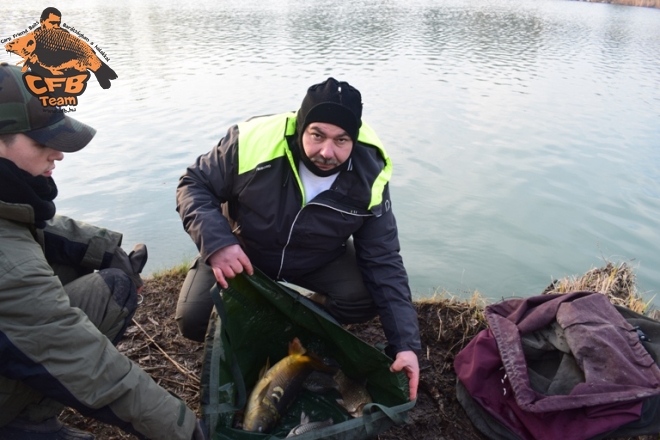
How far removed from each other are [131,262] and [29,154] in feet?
2.88

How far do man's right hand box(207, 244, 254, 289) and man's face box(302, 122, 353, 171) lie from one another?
65cm

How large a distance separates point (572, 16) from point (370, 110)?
78.5 feet

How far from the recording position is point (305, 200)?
2.96m

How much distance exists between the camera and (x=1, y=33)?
40.1 feet

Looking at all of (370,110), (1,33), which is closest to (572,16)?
(370,110)

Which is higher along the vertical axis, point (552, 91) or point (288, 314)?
point (288, 314)

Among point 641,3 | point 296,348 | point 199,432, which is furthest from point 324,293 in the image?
point 641,3

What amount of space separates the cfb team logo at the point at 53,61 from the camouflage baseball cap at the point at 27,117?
6 centimetres

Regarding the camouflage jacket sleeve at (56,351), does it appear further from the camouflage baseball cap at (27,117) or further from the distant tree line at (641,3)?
the distant tree line at (641,3)

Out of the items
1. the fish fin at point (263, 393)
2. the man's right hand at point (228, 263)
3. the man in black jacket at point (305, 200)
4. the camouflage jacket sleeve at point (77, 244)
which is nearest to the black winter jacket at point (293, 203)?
the man in black jacket at point (305, 200)

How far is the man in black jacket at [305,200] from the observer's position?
2832 mm

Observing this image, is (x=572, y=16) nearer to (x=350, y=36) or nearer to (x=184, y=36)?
(x=350, y=36)

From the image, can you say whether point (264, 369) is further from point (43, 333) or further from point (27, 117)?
point (27, 117)

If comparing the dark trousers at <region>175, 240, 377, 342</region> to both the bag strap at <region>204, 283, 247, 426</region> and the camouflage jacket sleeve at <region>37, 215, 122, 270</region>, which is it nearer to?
the bag strap at <region>204, 283, 247, 426</region>
